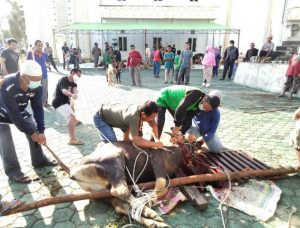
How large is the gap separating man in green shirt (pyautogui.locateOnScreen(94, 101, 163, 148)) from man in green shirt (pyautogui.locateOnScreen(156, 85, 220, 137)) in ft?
1.53

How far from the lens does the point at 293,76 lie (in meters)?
9.30

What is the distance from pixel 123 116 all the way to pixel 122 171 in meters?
0.78

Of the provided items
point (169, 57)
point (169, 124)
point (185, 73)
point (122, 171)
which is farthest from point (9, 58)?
point (169, 57)

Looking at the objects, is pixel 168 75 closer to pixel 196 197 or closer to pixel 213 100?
pixel 213 100

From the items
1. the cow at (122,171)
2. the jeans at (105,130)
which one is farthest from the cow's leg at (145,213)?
the jeans at (105,130)

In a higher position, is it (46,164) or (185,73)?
(185,73)

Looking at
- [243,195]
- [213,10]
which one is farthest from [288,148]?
[213,10]

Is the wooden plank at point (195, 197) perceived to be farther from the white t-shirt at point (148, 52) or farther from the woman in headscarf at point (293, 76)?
the white t-shirt at point (148, 52)

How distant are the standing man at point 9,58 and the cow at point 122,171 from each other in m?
4.69

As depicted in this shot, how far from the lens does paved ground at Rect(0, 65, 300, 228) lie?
307 cm

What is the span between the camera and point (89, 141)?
5.41 meters

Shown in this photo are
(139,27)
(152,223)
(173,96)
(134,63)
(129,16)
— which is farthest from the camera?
(129,16)

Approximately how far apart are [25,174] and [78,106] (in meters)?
4.60

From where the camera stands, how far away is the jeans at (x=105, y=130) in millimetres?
3959
